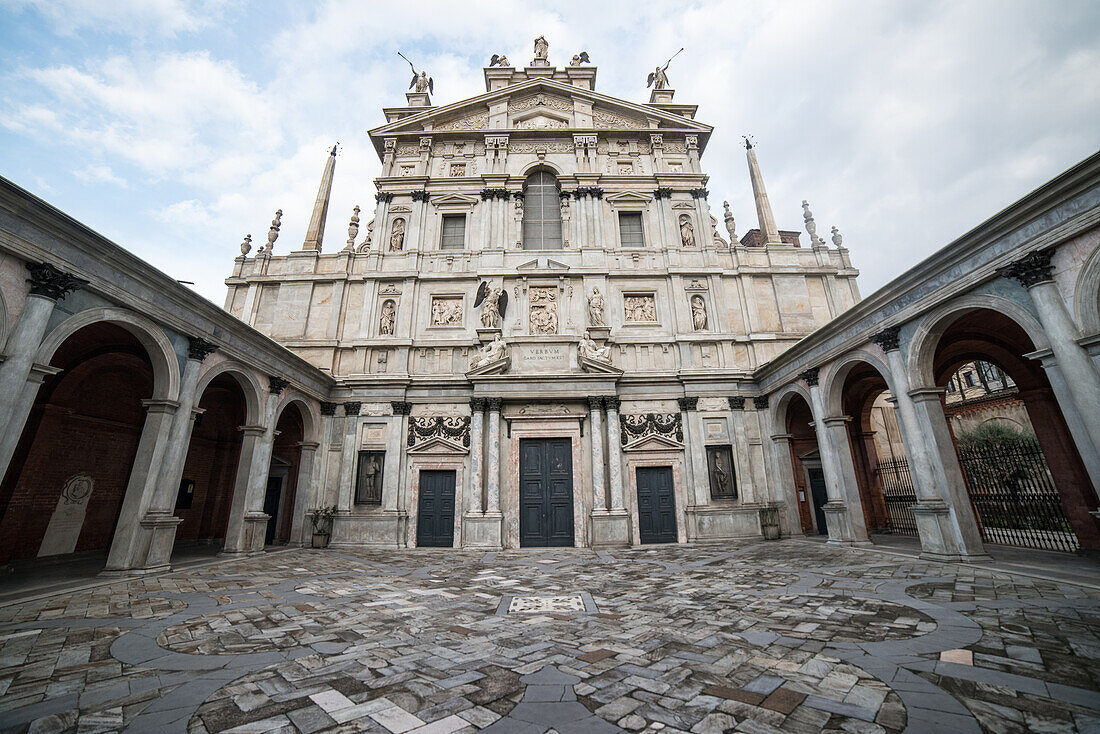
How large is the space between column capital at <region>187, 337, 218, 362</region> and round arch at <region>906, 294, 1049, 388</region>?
15729 millimetres

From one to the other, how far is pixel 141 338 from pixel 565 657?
33.5ft

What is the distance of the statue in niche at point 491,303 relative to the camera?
15961 mm

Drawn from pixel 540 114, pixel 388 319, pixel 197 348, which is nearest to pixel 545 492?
pixel 388 319

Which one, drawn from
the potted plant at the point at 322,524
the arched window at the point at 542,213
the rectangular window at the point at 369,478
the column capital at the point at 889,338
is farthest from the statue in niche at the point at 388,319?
the column capital at the point at 889,338

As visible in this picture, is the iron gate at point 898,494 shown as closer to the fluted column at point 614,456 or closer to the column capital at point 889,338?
the column capital at point 889,338

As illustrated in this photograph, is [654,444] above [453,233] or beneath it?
beneath

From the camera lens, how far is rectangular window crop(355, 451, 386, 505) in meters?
14.3

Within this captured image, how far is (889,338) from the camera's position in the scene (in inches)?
387

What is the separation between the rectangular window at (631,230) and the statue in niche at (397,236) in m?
9.00

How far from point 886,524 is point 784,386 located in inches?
256

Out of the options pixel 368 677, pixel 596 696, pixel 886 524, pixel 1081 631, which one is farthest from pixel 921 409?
pixel 368 677

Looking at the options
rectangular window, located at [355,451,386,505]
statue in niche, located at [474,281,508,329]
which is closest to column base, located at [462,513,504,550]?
rectangular window, located at [355,451,386,505]

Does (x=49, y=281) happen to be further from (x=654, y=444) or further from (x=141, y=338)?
(x=654, y=444)

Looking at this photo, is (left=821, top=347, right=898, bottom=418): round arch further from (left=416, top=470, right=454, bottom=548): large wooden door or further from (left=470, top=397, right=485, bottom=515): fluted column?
(left=416, top=470, right=454, bottom=548): large wooden door
